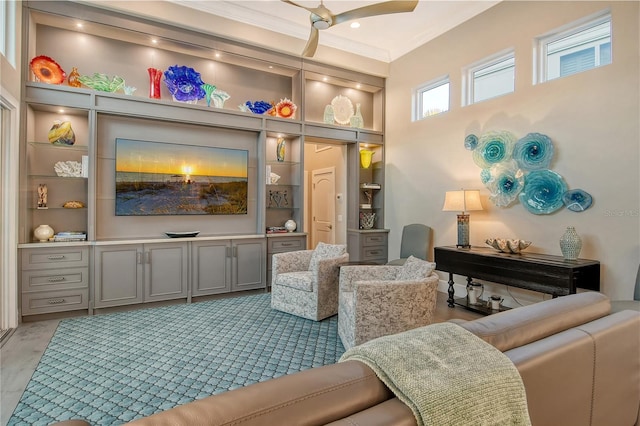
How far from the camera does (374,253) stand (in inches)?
231

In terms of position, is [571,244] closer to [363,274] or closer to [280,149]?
[363,274]

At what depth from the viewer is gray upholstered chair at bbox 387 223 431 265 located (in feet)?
16.8

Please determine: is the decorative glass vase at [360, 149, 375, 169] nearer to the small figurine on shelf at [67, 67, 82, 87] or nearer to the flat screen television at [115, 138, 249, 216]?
the flat screen television at [115, 138, 249, 216]

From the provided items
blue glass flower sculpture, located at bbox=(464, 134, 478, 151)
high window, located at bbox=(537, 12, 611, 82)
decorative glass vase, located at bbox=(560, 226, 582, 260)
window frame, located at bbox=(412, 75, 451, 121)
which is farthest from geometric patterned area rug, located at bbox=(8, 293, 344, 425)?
high window, located at bbox=(537, 12, 611, 82)

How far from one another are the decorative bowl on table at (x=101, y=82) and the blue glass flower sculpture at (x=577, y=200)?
530 centimetres

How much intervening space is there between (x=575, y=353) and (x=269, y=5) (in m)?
4.86

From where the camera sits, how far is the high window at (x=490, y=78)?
424 centimetres

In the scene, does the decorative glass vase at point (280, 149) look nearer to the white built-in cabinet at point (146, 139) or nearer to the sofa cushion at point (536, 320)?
the white built-in cabinet at point (146, 139)

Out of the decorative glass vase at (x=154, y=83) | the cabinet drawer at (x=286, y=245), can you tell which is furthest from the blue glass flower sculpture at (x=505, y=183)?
the decorative glass vase at (x=154, y=83)

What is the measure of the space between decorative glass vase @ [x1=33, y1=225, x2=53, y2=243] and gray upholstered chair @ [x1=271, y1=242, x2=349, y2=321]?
2.56 m

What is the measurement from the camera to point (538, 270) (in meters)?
3.27

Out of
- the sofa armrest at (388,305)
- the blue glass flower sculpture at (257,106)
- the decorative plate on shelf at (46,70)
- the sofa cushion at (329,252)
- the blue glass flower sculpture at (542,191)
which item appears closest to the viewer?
the sofa armrest at (388,305)

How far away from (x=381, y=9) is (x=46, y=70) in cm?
374

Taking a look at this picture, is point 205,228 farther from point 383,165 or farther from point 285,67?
point 383,165
